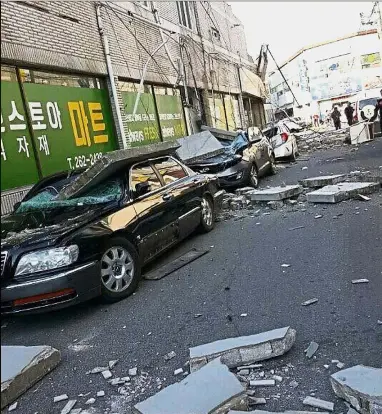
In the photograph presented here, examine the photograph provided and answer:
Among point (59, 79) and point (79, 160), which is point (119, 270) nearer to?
point (79, 160)

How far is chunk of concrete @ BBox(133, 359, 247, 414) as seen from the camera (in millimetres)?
2529

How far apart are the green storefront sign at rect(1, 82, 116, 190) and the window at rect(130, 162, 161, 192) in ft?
9.17

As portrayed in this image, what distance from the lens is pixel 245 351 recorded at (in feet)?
10.4

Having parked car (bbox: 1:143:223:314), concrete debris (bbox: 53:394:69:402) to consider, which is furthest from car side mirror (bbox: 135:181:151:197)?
concrete debris (bbox: 53:394:69:402)

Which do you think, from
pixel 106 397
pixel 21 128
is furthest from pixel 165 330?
pixel 21 128

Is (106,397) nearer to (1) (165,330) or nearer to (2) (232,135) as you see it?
(1) (165,330)

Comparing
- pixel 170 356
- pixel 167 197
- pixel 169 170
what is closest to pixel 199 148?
pixel 169 170

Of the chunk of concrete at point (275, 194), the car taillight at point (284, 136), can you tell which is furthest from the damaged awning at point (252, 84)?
the chunk of concrete at point (275, 194)

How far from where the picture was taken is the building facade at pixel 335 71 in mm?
57375

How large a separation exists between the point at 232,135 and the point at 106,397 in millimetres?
10467

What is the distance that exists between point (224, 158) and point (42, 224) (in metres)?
7.17

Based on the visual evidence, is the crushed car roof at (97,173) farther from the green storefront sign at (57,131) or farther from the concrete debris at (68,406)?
the green storefront sign at (57,131)

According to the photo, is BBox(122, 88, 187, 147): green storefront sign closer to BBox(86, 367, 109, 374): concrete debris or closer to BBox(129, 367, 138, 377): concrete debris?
BBox(86, 367, 109, 374): concrete debris

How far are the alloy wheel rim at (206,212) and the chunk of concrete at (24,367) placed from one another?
406cm
